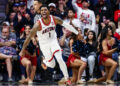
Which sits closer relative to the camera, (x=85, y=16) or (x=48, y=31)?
(x=48, y=31)

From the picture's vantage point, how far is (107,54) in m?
12.2

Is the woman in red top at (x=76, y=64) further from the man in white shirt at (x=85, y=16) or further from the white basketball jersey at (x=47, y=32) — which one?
the man in white shirt at (x=85, y=16)

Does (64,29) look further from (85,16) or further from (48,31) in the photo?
(48,31)

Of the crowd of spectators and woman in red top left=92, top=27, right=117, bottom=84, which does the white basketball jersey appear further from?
woman in red top left=92, top=27, right=117, bottom=84

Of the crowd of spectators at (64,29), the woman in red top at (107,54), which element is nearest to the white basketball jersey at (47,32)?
the crowd of spectators at (64,29)

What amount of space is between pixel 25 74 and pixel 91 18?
9.07 feet

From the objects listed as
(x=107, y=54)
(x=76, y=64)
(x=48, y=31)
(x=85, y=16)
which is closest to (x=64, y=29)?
(x=85, y=16)

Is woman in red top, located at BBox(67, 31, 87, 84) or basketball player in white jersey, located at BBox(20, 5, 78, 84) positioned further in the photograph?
woman in red top, located at BBox(67, 31, 87, 84)

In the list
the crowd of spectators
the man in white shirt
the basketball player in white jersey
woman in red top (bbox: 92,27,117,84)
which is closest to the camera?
the basketball player in white jersey

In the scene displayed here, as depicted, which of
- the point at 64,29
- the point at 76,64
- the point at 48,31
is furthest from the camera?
the point at 64,29

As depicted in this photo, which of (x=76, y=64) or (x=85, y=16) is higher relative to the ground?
(x=85, y=16)

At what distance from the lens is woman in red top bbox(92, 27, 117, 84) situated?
39.7 feet

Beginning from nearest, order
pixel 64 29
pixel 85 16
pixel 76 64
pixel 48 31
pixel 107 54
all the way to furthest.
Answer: pixel 48 31
pixel 76 64
pixel 107 54
pixel 64 29
pixel 85 16

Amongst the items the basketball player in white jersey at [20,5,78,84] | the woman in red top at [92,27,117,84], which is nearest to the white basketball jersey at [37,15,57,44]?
the basketball player in white jersey at [20,5,78,84]
